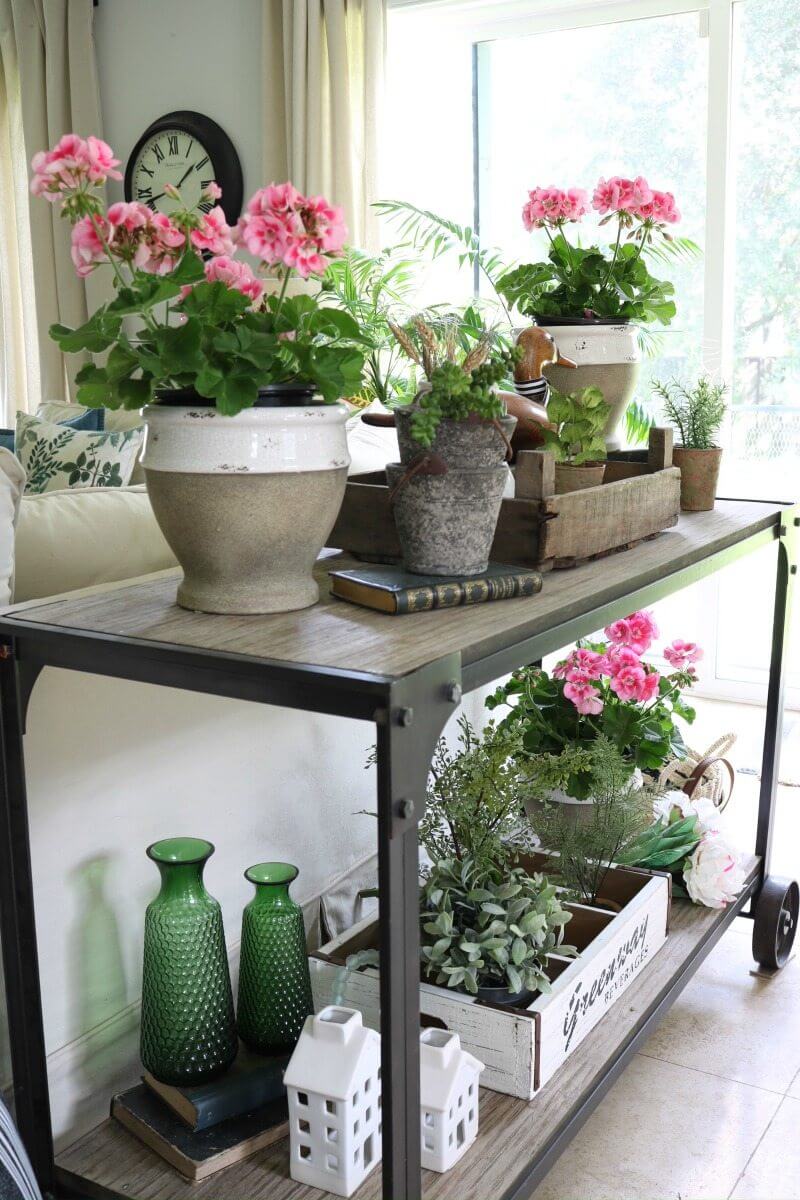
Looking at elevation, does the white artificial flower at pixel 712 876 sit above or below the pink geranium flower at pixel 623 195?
below

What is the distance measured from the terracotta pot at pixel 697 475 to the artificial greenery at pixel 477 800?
1.74 feet

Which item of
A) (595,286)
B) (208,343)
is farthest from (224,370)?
(595,286)

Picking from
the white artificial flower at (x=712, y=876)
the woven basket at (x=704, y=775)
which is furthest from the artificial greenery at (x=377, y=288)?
the white artificial flower at (x=712, y=876)

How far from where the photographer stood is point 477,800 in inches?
58.7

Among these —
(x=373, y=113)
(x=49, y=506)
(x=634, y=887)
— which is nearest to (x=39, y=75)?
(x=373, y=113)

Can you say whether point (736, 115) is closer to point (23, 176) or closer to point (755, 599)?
point (755, 599)

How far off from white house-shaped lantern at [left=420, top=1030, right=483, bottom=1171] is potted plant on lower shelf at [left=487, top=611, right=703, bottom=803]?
65 cm

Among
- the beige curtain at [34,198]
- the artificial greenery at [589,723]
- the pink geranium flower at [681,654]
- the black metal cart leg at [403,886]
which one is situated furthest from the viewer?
the beige curtain at [34,198]

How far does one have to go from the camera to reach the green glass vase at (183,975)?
1296mm

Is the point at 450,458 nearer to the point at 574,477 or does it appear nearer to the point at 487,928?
the point at 574,477

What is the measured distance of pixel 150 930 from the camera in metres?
1.31

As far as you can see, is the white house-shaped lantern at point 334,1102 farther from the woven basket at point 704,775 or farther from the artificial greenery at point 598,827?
the woven basket at point 704,775

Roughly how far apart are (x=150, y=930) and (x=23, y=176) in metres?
4.31

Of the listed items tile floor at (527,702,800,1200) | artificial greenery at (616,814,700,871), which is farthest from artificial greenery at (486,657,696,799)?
tile floor at (527,702,800,1200)
